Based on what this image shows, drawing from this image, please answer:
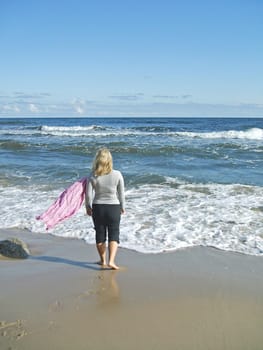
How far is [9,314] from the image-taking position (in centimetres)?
361

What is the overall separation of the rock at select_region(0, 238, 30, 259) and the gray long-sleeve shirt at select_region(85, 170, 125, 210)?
4.06 feet

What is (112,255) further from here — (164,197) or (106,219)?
(164,197)

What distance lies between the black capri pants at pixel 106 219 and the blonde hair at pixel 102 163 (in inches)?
16.7

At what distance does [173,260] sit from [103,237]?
3.26 ft

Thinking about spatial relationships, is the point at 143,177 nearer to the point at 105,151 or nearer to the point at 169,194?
the point at 169,194

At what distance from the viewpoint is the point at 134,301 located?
12.9ft

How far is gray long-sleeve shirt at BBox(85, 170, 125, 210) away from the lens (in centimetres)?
492

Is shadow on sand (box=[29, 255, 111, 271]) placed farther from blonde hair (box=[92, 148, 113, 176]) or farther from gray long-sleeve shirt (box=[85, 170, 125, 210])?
blonde hair (box=[92, 148, 113, 176])

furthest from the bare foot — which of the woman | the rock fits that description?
the rock

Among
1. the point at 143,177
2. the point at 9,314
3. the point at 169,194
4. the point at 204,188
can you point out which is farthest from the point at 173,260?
the point at 143,177

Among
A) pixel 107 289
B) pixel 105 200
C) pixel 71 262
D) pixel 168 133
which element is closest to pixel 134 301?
pixel 107 289

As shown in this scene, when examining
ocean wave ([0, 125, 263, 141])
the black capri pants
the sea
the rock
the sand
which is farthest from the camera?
ocean wave ([0, 125, 263, 141])

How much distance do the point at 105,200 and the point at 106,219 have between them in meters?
0.24

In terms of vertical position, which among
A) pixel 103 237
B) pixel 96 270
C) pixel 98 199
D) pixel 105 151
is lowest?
pixel 96 270
